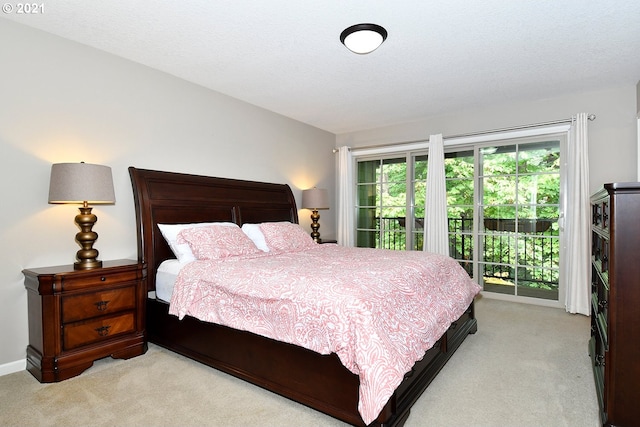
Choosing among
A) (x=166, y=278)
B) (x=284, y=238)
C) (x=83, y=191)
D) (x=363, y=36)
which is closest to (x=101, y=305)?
(x=166, y=278)

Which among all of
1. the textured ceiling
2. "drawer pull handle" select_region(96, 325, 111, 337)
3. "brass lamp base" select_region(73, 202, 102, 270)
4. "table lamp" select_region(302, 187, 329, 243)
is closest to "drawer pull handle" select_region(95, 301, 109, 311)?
"drawer pull handle" select_region(96, 325, 111, 337)

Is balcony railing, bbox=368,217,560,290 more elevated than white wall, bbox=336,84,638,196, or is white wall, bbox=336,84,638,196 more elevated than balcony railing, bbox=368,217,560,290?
white wall, bbox=336,84,638,196

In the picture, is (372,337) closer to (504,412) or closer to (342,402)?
(342,402)

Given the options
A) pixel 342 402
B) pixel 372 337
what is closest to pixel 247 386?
pixel 342 402

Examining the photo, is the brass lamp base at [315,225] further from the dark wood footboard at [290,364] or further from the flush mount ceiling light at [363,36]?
the flush mount ceiling light at [363,36]

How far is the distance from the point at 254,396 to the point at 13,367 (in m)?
1.78

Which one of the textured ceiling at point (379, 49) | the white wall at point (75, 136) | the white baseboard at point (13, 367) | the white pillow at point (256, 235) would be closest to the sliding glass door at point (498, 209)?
the textured ceiling at point (379, 49)

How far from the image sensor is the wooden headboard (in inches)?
120

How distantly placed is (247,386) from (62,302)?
137cm

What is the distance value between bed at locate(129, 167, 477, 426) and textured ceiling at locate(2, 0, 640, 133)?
1128 millimetres

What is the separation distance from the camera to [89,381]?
7.47 feet

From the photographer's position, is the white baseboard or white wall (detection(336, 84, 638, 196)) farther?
white wall (detection(336, 84, 638, 196))

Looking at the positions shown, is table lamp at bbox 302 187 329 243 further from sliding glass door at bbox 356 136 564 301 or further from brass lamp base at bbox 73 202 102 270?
brass lamp base at bbox 73 202 102 270

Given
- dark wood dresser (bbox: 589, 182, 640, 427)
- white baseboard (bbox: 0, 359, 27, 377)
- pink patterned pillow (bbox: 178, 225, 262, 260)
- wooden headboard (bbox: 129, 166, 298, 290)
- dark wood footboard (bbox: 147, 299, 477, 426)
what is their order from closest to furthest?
1. dark wood dresser (bbox: 589, 182, 640, 427)
2. dark wood footboard (bbox: 147, 299, 477, 426)
3. white baseboard (bbox: 0, 359, 27, 377)
4. pink patterned pillow (bbox: 178, 225, 262, 260)
5. wooden headboard (bbox: 129, 166, 298, 290)
